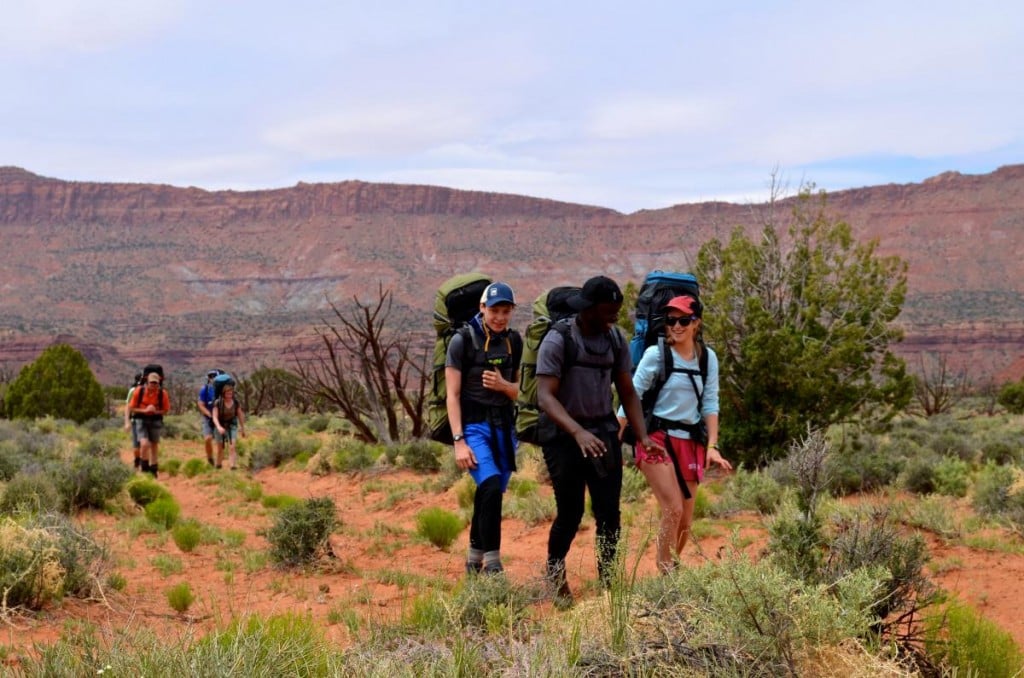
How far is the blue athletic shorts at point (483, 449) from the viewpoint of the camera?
19.0 ft

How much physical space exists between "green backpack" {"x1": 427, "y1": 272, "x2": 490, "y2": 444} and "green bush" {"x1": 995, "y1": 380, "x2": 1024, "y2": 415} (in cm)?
3004

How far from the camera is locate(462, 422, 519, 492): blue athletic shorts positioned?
5797mm

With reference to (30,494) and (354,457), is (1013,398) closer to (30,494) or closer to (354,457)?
(354,457)

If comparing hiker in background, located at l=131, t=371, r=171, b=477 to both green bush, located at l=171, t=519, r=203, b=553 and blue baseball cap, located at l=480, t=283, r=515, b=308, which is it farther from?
blue baseball cap, located at l=480, t=283, r=515, b=308

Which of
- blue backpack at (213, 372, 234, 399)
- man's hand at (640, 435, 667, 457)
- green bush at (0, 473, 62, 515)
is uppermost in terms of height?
man's hand at (640, 435, 667, 457)

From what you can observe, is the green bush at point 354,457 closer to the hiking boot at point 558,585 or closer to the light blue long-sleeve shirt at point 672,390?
the hiking boot at point 558,585

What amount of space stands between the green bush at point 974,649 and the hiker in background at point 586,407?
68.2 inches

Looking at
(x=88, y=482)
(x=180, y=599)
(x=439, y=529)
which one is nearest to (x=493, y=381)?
(x=180, y=599)

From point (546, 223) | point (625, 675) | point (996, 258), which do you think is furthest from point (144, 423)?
point (546, 223)

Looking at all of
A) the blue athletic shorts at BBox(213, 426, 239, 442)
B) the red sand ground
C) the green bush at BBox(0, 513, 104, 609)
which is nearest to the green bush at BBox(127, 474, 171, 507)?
the red sand ground

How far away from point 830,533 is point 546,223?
120 m

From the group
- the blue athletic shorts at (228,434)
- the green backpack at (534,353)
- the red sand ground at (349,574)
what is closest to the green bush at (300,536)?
the red sand ground at (349,574)

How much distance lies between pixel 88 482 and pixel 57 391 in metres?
20.1

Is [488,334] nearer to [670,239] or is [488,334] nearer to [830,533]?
[830,533]
